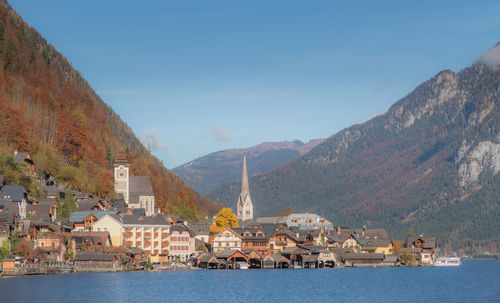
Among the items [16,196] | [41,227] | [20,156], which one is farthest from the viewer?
[20,156]

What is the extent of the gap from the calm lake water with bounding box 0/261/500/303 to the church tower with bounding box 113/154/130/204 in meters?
44.3

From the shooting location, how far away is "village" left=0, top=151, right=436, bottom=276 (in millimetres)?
118250

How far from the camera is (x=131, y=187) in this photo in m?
174

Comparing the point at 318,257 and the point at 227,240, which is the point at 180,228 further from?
the point at 318,257

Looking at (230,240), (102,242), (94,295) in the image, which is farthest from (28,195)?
(94,295)

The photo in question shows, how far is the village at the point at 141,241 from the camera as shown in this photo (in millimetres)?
118250

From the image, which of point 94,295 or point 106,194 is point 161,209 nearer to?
point 106,194

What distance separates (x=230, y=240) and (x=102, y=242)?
3590 centimetres

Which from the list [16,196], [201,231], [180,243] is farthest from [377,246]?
[16,196]

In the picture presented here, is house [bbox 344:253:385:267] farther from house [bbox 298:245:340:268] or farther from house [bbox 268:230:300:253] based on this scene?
house [bbox 268:230:300:253]

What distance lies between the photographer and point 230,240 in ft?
525

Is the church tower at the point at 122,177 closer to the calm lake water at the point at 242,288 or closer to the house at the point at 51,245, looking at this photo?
the calm lake water at the point at 242,288

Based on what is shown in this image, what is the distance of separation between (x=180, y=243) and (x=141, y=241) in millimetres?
12227

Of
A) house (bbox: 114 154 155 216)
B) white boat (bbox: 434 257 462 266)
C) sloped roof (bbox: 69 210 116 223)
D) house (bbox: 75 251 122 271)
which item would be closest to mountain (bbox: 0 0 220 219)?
house (bbox: 114 154 155 216)
